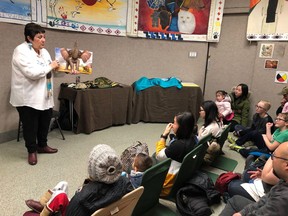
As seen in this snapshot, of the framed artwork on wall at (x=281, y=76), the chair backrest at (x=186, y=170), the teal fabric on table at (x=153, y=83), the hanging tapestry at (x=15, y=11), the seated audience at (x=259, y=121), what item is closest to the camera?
the chair backrest at (x=186, y=170)

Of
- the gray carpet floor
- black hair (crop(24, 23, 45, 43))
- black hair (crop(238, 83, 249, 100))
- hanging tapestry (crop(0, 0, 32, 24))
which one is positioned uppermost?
hanging tapestry (crop(0, 0, 32, 24))

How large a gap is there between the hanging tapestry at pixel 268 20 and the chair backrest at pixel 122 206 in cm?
401

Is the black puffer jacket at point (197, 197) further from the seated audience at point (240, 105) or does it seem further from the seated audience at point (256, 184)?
the seated audience at point (240, 105)

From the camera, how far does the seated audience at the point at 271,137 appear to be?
2387mm

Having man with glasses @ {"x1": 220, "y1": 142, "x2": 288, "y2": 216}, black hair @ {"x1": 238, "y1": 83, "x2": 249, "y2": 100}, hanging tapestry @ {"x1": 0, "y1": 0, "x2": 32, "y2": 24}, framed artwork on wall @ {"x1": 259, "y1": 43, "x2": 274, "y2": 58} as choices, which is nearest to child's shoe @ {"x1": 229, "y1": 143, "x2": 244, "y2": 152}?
black hair @ {"x1": 238, "y1": 83, "x2": 249, "y2": 100}

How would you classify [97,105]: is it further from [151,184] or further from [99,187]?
[99,187]

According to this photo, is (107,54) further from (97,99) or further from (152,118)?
(152,118)

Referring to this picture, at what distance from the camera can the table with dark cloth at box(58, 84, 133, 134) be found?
3.53 metres

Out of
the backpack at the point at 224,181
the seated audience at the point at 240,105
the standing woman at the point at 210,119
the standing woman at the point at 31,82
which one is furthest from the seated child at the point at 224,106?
the standing woman at the point at 31,82

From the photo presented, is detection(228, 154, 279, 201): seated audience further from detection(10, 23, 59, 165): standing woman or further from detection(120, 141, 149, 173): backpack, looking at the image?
detection(10, 23, 59, 165): standing woman

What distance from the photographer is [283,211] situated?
3.86ft

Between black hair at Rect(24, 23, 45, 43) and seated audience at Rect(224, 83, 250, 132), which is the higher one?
black hair at Rect(24, 23, 45, 43)

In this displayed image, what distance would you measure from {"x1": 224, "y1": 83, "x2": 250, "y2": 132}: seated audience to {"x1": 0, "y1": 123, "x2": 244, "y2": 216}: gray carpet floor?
0.98 m

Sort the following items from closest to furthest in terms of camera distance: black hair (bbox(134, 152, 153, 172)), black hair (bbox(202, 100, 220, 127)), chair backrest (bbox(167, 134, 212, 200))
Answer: black hair (bbox(134, 152, 153, 172)) → chair backrest (bbox(167, 134, 212, 200)) → black hair (bbox(202, 100, 220, 127))
